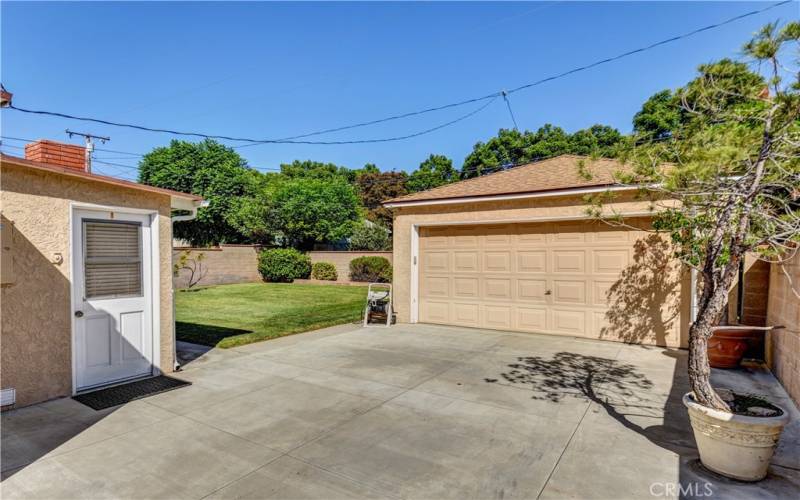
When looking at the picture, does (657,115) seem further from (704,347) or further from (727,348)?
(704,347)

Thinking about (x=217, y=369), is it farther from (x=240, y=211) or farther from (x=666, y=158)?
(x=240, y=211)

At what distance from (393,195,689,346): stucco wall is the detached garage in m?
0.02

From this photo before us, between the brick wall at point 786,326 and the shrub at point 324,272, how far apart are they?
17695 mm

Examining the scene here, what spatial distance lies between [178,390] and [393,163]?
39.3 m

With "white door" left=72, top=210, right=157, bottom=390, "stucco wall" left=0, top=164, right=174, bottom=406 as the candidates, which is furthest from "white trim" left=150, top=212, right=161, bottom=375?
"stucco wall" left=0, top=164, right=174, bottom=406

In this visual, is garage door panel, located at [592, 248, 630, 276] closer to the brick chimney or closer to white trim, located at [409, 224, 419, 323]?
white trim, located at [409, 224, 419, 323]

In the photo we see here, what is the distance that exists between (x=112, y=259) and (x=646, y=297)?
9.08 metres

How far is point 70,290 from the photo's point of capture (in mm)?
4773

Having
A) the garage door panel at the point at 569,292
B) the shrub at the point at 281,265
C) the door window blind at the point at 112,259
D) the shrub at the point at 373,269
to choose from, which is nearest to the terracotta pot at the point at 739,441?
the garage door panel at the point at 569,292

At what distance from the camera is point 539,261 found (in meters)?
8.87

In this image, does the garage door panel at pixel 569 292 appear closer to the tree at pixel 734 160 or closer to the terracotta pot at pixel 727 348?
the terracotta pot at pixel 727 348

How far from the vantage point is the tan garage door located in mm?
7930

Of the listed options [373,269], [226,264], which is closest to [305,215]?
[226,264]

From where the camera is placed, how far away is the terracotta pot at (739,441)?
289cm
